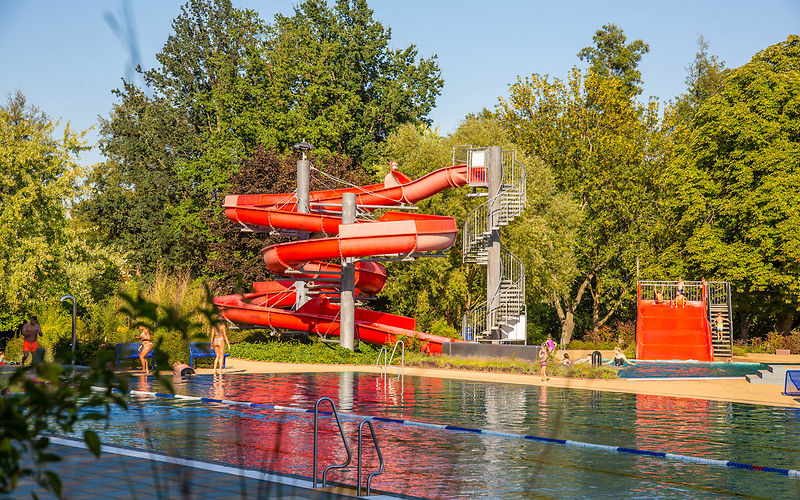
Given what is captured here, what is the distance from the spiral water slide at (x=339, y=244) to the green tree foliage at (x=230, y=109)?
15611mm

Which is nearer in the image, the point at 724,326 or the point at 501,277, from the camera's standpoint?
the point at 501,277

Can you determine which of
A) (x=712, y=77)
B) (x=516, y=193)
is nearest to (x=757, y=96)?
(x=516, y=193)

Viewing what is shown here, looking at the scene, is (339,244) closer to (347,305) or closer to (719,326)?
(347,305)

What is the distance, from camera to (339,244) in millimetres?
32875

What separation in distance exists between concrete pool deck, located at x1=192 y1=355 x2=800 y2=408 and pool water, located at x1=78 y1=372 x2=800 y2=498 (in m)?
1.41

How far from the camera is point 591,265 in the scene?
169ft

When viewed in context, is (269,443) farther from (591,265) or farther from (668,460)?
(591,265)

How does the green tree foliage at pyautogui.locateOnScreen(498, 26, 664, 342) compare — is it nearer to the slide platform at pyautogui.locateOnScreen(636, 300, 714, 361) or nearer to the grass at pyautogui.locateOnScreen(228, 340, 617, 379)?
the slide platform at pyautogui.locateOnScreen(636, 300, 714, 361)

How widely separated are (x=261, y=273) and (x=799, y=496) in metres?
36.7

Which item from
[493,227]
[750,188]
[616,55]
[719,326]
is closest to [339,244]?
[493,227]

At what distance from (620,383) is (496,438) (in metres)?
13.6

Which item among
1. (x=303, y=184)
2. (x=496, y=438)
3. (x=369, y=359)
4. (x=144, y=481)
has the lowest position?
(x=496, y=438)

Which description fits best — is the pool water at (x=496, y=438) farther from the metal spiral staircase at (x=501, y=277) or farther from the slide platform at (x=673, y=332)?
the slide platform at (x=673, y=332)

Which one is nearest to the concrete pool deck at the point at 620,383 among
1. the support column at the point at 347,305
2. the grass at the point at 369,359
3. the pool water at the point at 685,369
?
the grass at the point at 369,359
